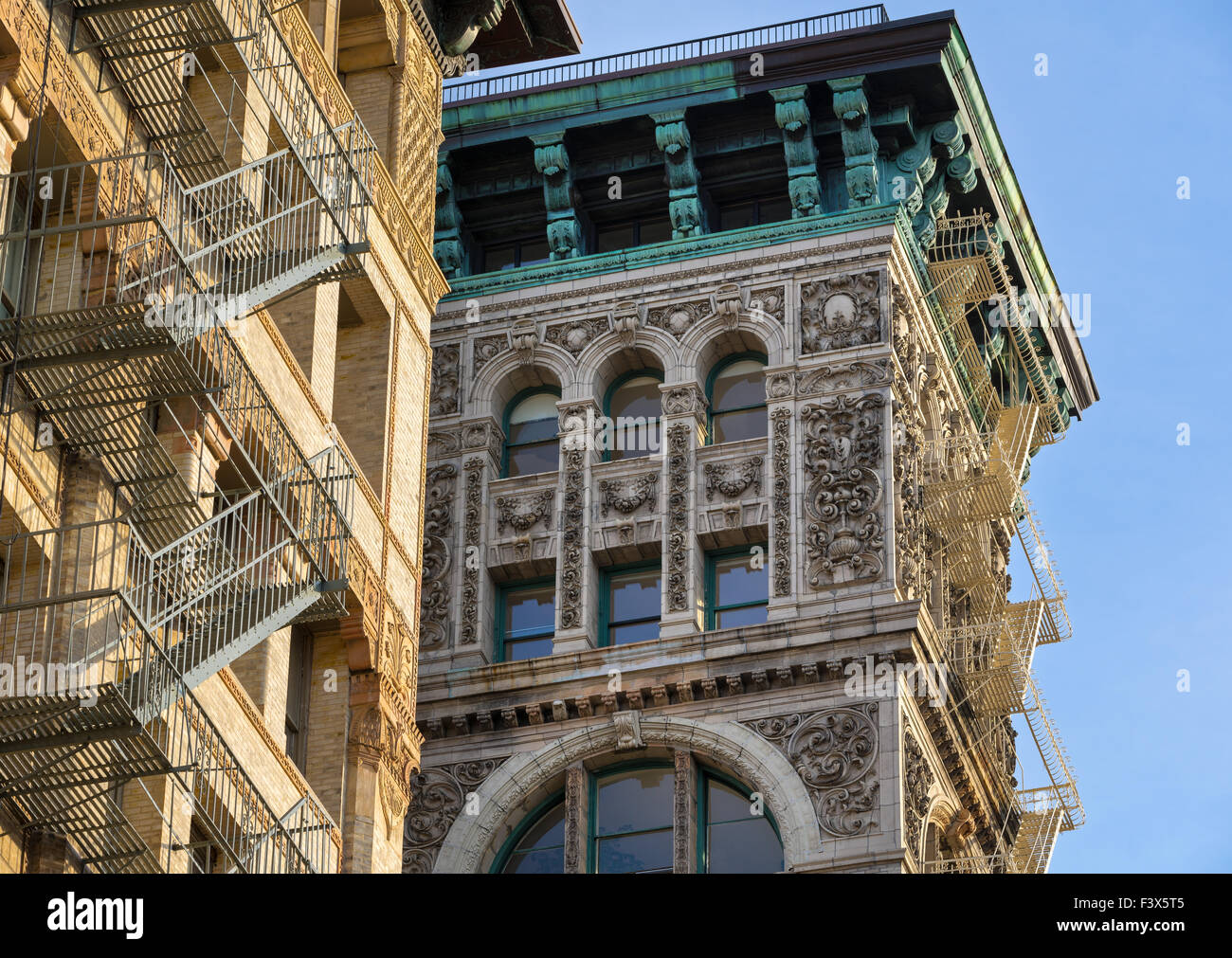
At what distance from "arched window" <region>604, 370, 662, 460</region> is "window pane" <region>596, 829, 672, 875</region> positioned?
6873mm

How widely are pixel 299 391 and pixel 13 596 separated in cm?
640

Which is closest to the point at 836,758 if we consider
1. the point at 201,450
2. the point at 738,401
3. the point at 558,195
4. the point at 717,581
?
the point at 717,581

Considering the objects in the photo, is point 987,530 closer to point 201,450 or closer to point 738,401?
point 738,401

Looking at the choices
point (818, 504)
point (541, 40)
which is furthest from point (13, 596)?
→ point (818, 504)

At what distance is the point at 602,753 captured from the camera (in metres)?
46.4

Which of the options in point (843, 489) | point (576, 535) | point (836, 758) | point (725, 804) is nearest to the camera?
point (836, 758)

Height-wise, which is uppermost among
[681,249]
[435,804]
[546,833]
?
[681,249]

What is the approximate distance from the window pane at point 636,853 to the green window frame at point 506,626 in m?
3.63

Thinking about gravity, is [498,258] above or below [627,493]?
above

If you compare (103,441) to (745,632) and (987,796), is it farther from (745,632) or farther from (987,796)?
(987,796)

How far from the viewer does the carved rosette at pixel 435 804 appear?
4641 centimetres

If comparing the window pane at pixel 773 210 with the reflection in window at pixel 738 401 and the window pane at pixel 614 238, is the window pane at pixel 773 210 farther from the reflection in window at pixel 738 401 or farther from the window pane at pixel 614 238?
the reflection in window at pixel 738 401

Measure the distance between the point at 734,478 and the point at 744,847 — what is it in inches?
251

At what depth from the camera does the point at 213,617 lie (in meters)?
26.2
